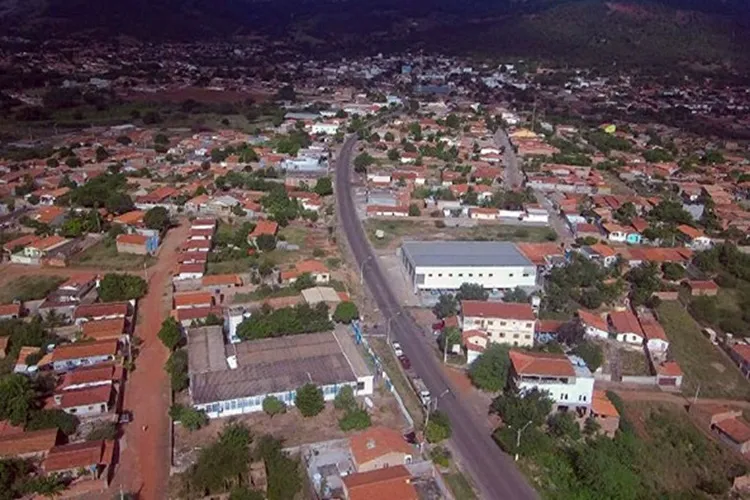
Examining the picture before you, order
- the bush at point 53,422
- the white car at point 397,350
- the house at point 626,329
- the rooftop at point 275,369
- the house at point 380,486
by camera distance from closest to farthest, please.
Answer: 1. the house at point 380,486
2. the bush at point 53,422
3. the rooftop at point 275,369
4. the white car at point 397,350
5. the house at point 626,329

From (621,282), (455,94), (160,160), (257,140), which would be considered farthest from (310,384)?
(455,94)

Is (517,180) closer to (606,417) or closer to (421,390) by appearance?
(421,390)

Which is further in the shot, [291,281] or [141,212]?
[141,212]

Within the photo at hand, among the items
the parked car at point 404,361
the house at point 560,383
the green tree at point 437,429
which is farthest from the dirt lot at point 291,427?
the house at point 560,383

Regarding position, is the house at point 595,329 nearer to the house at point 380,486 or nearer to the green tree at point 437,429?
the green tree at point 437,429

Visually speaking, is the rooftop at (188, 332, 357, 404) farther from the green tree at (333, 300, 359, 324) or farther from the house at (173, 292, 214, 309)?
the house at (173, 292, 214, 309)

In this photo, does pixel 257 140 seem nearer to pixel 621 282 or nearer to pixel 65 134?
pixel 65 134
